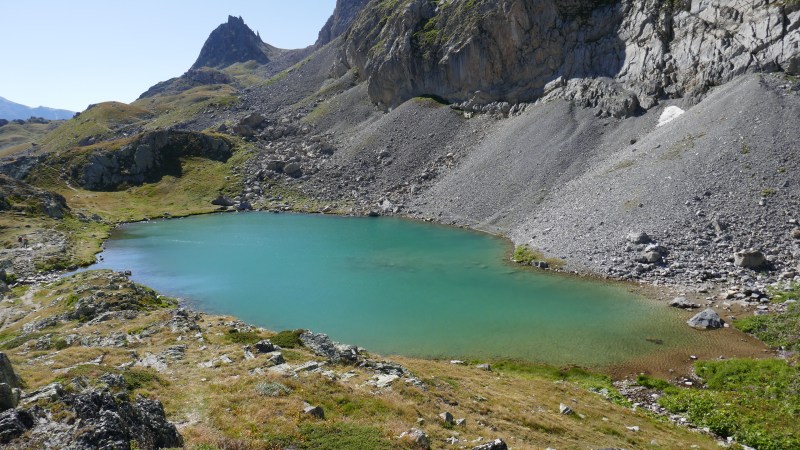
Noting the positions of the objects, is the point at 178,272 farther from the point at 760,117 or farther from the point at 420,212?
the point at 760,117

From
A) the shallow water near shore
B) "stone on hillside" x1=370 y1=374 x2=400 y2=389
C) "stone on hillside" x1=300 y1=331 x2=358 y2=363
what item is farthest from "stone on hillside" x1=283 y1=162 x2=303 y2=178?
"stone on hillside" x1=370 y1=374 x2=400 y2=389

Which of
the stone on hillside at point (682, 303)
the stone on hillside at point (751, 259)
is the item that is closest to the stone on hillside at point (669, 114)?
the stone on hillside at point (751, 259)

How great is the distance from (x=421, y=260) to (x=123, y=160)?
10483 cm

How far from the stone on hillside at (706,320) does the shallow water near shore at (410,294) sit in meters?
1.12

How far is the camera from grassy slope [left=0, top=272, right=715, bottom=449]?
16016mm

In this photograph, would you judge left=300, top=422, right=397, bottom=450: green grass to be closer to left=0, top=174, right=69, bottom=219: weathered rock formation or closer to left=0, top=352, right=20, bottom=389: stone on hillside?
left=0, top=352, right=20, bottom=389: stone on hillside

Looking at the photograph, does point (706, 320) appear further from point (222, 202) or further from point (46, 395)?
point (222, 202)

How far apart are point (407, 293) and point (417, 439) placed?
113 feet

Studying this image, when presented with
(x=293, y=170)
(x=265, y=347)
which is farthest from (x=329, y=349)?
(x=293, y=170)

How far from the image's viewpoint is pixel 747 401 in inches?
1024

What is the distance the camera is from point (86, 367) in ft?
68.0

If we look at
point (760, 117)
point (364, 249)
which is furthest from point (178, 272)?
point (760, 117)

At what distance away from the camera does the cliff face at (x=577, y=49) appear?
7106cm

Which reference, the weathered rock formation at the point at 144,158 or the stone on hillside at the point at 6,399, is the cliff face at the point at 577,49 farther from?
the stone on hillside at the point at 6,399
